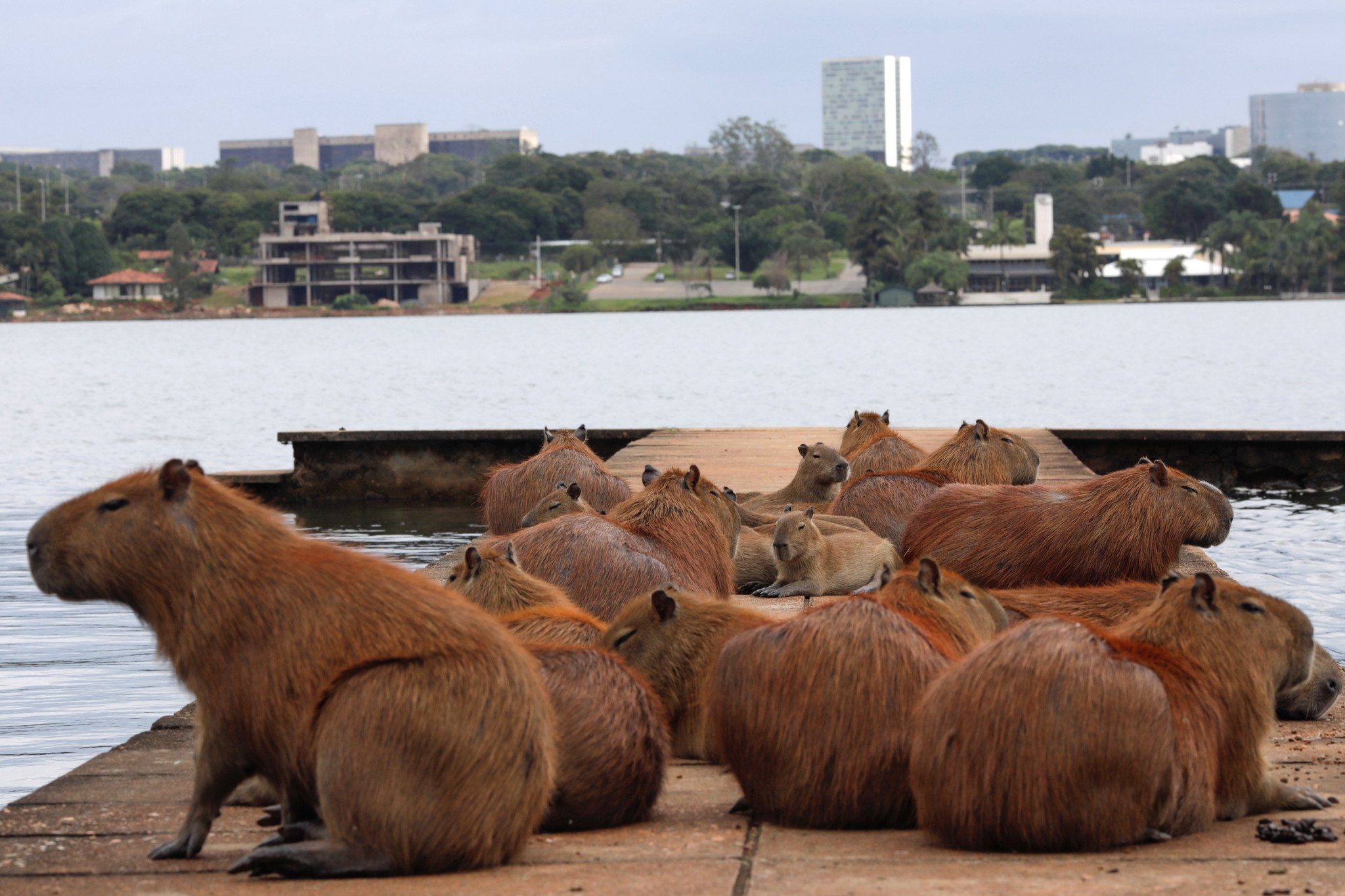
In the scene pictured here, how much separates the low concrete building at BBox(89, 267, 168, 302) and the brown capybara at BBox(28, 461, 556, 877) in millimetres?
125887

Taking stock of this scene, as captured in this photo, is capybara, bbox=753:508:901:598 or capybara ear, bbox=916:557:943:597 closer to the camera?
capybara ear, bbox=916:557:943:597

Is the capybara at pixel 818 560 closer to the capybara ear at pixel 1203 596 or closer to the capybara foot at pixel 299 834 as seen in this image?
the capybara ear at pixel 1203 596

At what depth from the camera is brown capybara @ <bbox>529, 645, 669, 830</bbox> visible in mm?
3949

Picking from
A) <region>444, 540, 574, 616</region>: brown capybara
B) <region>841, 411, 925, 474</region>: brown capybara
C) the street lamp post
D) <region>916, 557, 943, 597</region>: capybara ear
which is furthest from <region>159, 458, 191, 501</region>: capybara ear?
the street lamp post

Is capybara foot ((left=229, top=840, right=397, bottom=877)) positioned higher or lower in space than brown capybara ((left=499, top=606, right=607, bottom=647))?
lower

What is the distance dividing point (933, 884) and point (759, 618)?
1.47 m

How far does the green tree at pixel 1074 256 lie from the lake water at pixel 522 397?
16.3 m

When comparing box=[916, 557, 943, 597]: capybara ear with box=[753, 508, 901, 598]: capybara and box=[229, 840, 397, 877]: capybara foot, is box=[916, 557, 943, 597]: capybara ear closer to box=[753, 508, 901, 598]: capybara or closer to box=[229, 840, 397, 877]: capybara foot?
box=[229, 840, 397, 877]: capybara foot

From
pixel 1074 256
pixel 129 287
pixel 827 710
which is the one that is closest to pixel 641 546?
pixel 827 710

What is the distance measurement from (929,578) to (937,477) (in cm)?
427

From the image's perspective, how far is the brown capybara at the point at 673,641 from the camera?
4535 millimetres

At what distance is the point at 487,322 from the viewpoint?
12081 cm

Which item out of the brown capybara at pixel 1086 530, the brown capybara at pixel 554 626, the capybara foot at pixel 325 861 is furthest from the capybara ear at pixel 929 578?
the brown capybara at pixel 1086 530

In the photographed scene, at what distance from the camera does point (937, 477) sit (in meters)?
8.42
